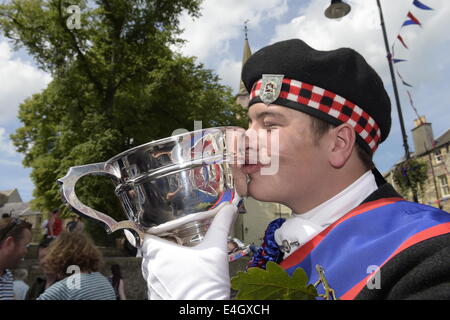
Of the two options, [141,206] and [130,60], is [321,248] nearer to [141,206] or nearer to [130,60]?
[141,206]

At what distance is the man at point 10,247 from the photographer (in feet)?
12.3

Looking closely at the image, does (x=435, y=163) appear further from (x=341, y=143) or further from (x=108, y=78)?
(x=341, y=143)

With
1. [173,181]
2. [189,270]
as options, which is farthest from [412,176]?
[189,270]

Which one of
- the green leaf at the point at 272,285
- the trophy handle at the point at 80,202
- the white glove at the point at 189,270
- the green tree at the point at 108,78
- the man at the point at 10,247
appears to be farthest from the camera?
the green tree at the point at 108,78

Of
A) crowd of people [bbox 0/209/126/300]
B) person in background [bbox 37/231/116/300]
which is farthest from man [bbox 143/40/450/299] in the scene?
person in background [bbox 37/231/116/300]

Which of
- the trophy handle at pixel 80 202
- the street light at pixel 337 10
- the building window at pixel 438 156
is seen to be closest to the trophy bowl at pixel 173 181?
the trophy handle at pixel 80 202

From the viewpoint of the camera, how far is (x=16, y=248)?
13.6ft

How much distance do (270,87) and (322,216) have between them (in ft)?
1.67

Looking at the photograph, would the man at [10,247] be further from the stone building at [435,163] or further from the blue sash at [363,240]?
the stone building at [435,163]

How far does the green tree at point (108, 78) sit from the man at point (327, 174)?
41.7 feet

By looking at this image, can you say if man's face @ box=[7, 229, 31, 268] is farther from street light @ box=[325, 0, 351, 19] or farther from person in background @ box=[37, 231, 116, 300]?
street light @ box=[325, 0, 351, 19]

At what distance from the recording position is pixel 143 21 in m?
15.6

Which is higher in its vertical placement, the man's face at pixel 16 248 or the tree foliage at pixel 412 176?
the tree foliage at pixel 412 176
